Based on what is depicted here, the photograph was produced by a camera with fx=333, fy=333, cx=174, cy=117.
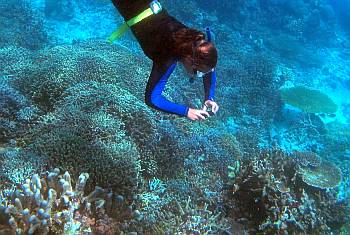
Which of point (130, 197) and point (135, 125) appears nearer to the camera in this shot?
point (130, 197)

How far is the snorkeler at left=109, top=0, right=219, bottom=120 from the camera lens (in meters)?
3.33

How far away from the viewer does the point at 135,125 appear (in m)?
5.80

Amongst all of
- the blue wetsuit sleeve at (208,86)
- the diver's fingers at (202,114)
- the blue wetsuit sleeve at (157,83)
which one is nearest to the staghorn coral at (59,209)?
the blue wetsuit sleeve at (157,83)

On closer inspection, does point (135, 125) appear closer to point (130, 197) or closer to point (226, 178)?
point (130, 197)

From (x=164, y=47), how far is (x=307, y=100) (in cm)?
959

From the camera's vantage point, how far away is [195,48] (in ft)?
10.8

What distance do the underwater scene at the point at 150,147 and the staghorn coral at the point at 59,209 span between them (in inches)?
0.5

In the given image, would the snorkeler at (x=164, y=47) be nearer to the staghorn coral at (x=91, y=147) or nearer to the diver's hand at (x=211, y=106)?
the diver's hand at (x=211, y=106)

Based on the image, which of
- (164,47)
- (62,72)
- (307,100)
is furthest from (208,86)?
(307,100)

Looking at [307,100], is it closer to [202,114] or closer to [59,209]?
[202,114]

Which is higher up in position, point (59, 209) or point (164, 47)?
point (164, 47)

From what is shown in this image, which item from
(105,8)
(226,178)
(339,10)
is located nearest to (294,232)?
(226,178)

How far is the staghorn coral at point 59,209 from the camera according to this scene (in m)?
3.26

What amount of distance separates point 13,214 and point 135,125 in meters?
2.75
